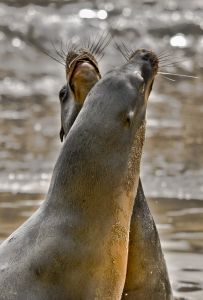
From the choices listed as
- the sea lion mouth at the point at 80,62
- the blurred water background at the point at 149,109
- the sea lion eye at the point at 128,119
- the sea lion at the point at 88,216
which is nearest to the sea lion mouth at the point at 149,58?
the sea lion mouth at the point at 80,62

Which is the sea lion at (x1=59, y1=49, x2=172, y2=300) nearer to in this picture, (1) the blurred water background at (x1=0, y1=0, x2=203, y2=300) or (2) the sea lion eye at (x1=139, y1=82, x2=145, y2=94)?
(2) the sea lion eye at (x1=139, y1=82, x2=145, y2=94)

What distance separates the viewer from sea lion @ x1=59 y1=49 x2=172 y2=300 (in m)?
7.58

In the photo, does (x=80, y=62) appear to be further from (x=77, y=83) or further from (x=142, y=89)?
(x=142, y=89)

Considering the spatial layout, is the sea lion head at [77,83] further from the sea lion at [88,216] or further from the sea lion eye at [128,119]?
the sea lion eye at [128,119]

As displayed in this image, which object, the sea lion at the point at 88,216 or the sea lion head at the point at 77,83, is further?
the sea lion head at the point at 77,83

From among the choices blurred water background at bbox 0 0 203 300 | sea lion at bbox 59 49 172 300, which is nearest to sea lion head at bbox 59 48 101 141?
sea lion at bbox 59 49 172 300

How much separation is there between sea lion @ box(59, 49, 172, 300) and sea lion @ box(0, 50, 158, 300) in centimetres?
28

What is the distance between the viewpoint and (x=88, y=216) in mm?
6996

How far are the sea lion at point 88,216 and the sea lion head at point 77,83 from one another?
23 cm

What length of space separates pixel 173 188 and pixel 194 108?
4006mm

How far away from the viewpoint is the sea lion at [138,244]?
758 centimetres

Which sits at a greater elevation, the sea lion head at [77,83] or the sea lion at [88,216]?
the sea lion head at [77,83]

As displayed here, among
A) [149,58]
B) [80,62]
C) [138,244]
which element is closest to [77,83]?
[80,62]

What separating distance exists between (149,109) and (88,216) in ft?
29.8
